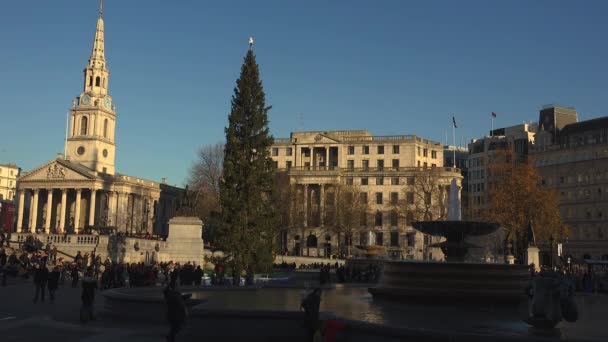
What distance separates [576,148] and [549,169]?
5194 millimetres

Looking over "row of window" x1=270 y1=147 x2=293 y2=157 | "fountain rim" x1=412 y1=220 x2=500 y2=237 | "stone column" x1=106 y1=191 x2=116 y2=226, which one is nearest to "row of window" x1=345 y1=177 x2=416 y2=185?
"row of window" x1=270 y1=147 x2=293 y2=157

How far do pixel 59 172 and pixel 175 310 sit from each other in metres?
101

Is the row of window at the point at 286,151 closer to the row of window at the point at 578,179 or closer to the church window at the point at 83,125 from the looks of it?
the church window at the point at 83,125

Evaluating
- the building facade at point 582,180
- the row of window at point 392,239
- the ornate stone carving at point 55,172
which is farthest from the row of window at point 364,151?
the ornate stone carving at point 55,172

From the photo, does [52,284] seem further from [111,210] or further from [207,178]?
[111,210]

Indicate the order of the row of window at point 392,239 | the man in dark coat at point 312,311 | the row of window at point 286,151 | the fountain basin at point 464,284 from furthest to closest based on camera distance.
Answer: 1. the row of window at point 286,151
2. the row of window at point 392,239
3. the fountain basin at point 464,284
4. the man in dark coat at point 312,311

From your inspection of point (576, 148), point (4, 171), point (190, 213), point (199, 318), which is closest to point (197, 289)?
point (199, 318)

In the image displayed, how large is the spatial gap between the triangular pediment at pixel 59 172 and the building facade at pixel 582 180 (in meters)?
71.1

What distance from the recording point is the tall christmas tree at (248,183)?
36812 millimetres

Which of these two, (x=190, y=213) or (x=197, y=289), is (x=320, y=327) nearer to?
(x=197, y=289)

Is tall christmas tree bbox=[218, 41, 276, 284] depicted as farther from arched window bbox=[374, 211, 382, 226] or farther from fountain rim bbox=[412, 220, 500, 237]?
arched window bbox=[374, 211, 382, 226]

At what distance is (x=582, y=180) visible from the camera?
8575cm

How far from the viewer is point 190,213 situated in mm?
41188

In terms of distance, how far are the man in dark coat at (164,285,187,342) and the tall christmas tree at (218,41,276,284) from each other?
66.9ft
